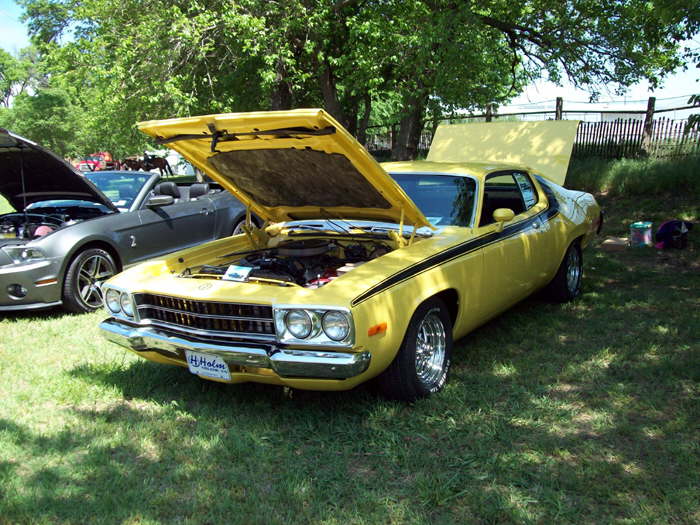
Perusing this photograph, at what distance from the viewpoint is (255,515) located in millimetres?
2834

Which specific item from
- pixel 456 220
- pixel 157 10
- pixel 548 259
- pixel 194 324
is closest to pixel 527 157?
pixel 548 259

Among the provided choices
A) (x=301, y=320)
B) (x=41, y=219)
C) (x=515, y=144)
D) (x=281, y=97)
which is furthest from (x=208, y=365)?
(x=281, y=97)

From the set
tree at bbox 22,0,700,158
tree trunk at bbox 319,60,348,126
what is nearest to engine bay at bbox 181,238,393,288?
tree at bbox 22,0,700,158

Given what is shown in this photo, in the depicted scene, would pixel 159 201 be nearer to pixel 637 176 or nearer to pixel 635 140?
pixel 637 176

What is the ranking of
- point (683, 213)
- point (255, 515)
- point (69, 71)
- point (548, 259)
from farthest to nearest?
1. point (69, 71)
2. point (683, 213)
3. point (548, 259)
4. point (255, 515)

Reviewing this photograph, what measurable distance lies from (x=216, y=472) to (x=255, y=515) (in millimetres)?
469

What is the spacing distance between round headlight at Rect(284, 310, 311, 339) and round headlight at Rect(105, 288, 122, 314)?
4.61 ft

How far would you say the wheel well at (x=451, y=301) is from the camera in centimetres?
419

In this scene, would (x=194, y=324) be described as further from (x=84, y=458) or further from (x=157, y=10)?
(x=157, y=10)

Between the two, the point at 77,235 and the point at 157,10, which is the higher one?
the point at 157,10

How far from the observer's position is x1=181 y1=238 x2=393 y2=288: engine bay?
3.99m

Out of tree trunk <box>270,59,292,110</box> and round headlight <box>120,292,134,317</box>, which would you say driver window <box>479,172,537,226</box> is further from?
tree trunk <box>270,59,292,110</box>

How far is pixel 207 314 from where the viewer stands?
12.0 feet

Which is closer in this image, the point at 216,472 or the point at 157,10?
the point at 216,472
